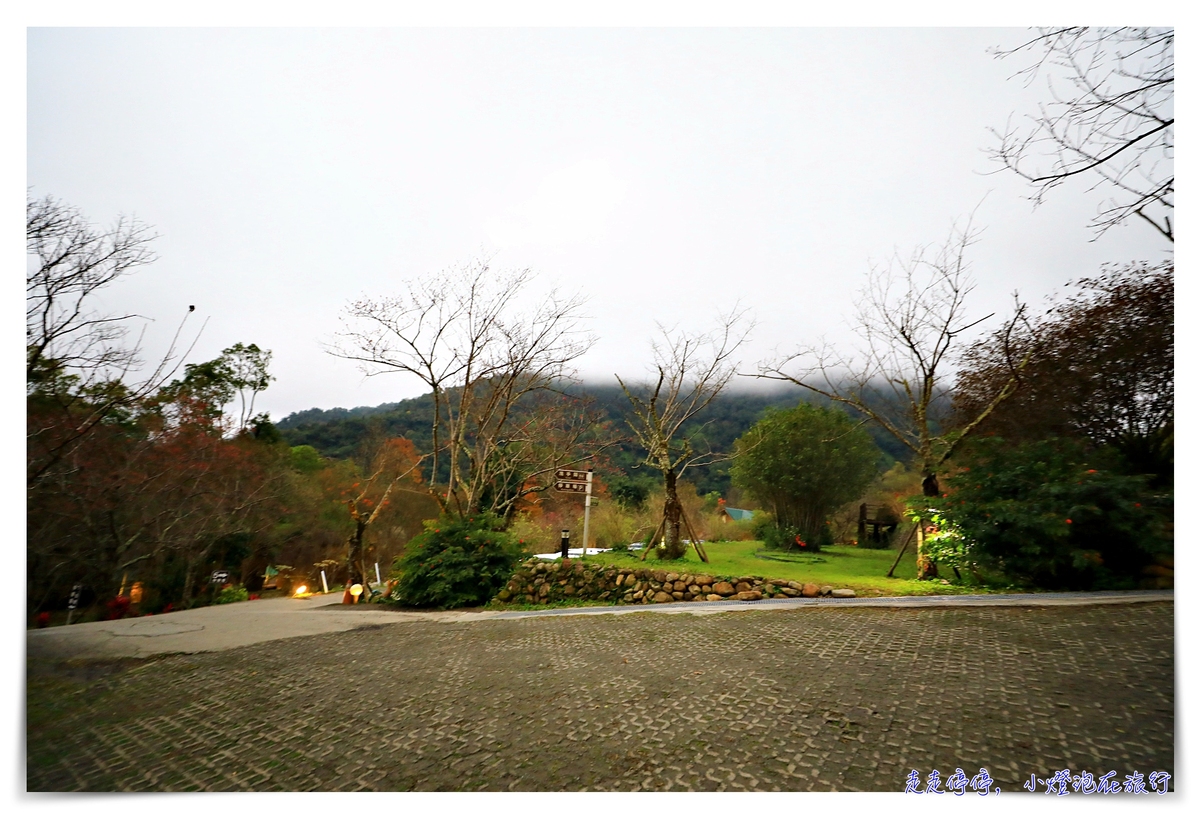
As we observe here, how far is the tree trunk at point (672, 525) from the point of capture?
5.88m

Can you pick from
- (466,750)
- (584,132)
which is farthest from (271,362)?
(466,750)

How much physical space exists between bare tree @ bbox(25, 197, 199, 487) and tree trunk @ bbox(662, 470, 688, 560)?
474 cm

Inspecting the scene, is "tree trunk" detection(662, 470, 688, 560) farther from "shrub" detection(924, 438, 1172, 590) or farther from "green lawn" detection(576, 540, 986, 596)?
"shrub" detection(924, 438, 1172, 590)

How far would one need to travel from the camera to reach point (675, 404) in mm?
6598

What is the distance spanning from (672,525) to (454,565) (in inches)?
96.2

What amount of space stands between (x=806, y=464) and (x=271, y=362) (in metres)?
5.99

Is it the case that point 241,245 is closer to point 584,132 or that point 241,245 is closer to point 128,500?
point 128,500

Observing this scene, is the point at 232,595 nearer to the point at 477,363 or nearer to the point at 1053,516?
the point at 477,363

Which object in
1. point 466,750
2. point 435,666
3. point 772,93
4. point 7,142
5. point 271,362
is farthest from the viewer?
point 271,362

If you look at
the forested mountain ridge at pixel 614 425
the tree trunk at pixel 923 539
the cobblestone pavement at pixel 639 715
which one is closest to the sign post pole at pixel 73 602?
the cobblestone pavement at pixel 639 715

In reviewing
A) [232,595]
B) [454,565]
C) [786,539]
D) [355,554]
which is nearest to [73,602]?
[232,595]

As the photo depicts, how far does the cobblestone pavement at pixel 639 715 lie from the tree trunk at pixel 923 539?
1.52 metres

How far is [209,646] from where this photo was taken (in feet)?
10.0

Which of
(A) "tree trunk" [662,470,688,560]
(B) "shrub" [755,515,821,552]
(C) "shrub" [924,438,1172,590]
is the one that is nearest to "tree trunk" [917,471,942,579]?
(C) "shrub" [924,438,1172,590]
